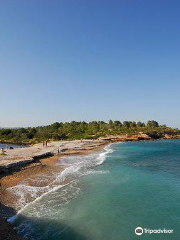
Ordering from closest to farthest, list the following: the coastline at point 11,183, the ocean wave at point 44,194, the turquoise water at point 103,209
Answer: the coastline at point 11,183
the turquoise water at point 103,209
the ocean wave at point 44,194

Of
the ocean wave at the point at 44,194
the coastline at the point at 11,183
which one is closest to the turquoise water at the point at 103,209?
the ocean wave at the point at 44,194

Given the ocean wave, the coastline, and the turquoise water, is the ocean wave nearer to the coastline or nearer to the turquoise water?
the turquoise water

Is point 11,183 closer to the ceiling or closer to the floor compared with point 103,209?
closer to the ceiling

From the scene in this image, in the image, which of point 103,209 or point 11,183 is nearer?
point 103,209

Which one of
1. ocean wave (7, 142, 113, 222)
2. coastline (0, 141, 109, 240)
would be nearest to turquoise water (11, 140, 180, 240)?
ocean wave (7, 142, 113, 222)

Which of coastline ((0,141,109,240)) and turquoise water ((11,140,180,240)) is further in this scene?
turquoise water ((11,140,180,240))

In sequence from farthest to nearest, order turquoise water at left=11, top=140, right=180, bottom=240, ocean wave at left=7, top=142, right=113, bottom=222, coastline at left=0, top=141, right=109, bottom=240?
ocean wave at left=7, top=142, right=113, bottom=222, turquoise water at left=11, top=140, right=180, bottom=240, coastline at left=0, top=141, right=109, bottom=240

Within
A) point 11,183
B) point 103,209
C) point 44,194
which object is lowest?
point 103,209

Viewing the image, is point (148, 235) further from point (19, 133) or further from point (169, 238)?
point (19, 133)

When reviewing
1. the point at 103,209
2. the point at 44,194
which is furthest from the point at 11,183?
the point at 103,209

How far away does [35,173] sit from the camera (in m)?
28.4

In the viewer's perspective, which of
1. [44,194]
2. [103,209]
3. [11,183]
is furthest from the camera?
[11,183]

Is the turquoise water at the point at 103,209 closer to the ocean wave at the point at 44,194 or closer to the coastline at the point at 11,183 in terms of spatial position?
the ocean wave at the point at 44,194

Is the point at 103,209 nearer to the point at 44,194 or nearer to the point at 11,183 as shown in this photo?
the point at 44,194
